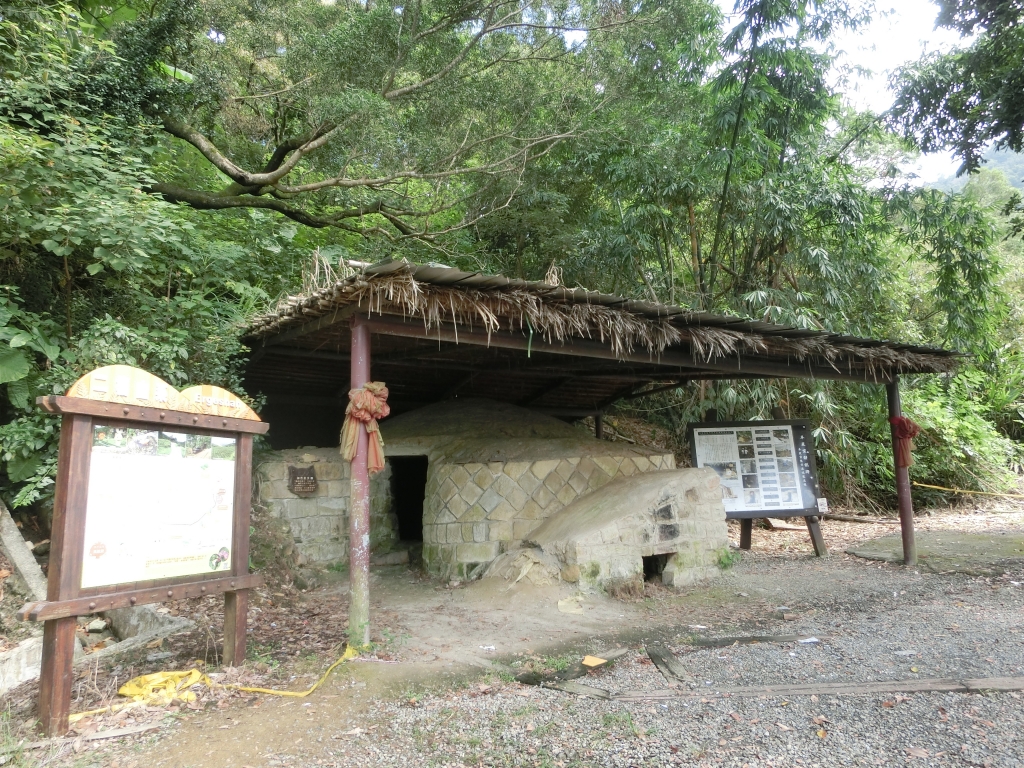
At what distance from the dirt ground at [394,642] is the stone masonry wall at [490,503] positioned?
0.39 m

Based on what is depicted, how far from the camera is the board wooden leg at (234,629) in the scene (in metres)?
3.88

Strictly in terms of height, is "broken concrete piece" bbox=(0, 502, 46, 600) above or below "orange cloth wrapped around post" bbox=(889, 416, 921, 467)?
below

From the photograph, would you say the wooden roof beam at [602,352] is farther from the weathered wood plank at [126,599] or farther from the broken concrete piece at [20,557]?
the broken concrete piece at [20,557]

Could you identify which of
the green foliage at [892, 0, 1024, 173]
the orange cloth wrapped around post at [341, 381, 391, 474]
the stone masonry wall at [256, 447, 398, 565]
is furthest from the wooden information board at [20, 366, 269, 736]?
the green foliage at [892, 0, 1024, 173]

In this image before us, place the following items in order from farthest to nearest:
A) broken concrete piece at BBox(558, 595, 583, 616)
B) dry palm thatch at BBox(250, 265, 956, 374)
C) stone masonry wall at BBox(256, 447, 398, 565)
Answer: stone masonry wall at BBox(256, 447, 398, 565)
broken concrete piece at BBox(558, 595, 583, 616)
dry palm thatch at BBox(250, 265, 956, 374)

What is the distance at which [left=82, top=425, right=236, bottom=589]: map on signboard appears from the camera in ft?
10.7

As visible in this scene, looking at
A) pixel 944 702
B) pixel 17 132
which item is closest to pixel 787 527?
pixel 944 702

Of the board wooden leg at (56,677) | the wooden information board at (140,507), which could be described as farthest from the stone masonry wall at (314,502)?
the board wooden leg at (56,677)

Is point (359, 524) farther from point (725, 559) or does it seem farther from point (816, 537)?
point (816, 537)

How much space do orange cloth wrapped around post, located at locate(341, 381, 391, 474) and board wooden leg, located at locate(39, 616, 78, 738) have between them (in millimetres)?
1776

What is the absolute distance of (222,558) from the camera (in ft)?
12.5

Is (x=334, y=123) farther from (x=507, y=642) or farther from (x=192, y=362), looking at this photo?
(x=507, y=642)

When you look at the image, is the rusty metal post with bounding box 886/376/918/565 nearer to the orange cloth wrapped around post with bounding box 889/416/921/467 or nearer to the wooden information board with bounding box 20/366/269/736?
the orange cloth wrapped around post with bounding box 889/416/921/467

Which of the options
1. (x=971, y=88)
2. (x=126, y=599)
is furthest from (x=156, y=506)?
(x=971, y=88)
